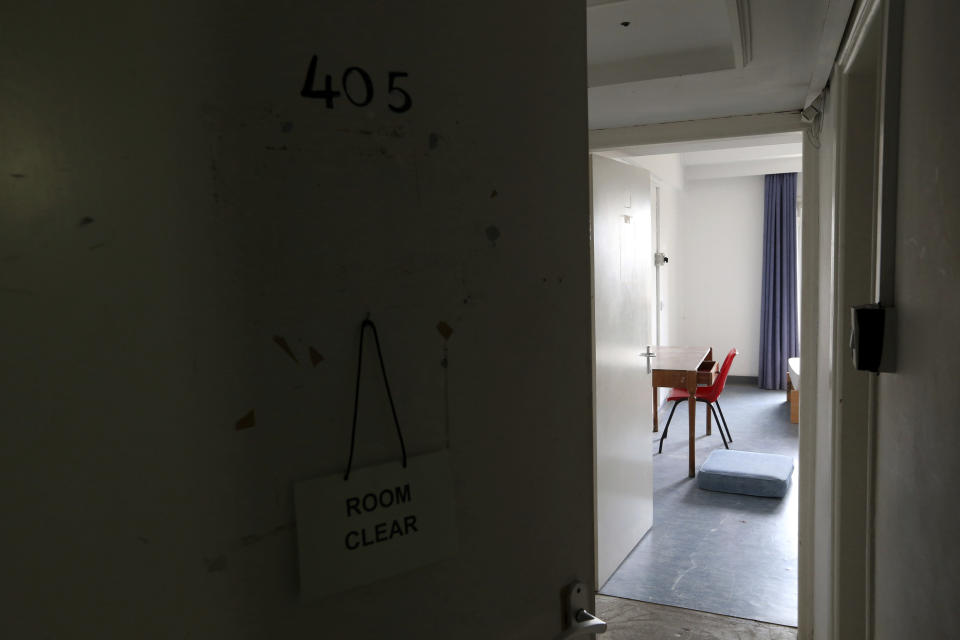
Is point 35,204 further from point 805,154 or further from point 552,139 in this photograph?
point 805,154

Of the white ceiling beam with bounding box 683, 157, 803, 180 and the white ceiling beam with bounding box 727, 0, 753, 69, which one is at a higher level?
the white ceiling beam with bounding box 683, 157, 803, 180

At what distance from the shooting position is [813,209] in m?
2.43

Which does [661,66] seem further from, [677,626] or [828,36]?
[677,626]

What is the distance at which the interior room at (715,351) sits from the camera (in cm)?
299

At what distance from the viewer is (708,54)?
2.04m

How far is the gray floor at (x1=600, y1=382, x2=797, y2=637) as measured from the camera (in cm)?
282

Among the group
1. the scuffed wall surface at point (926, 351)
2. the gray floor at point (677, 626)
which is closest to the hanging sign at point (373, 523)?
the scuffed wall surface at point (926, 351)

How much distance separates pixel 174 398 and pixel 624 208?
3.01 meters

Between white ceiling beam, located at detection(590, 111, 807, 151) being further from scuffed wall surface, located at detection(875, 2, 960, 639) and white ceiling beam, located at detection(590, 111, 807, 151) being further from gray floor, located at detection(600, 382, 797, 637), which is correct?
gray floor, located at detection(600, 382, 797, 637)

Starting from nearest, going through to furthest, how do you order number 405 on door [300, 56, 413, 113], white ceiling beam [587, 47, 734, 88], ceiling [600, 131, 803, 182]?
1. number 405 on door [300, 56, 413, 113]
2. white ceiling beam [587, 47, 734, 88]
3. ceiling [600, 131, 803, 182]

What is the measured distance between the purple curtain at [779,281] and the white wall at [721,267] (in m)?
0.19

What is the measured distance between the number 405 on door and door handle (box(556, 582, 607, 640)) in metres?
0.71

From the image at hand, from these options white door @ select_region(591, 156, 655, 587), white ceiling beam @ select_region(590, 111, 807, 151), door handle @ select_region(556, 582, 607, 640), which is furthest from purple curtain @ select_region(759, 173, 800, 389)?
door handle @ select_region(556, 582, 607, 640)

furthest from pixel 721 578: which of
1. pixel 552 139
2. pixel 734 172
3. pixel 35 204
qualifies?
pixel 734 172
